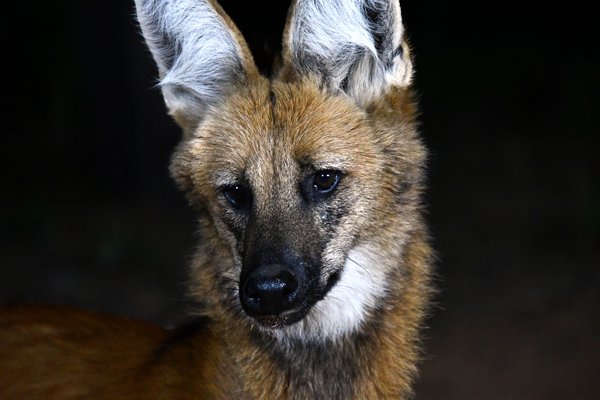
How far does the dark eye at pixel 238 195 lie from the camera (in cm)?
326

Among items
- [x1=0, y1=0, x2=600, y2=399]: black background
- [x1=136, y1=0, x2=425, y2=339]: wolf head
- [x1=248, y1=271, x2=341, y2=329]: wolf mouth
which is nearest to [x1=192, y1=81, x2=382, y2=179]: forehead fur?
[x1=136, y1=0, x2=425, y2=339]: wolf head

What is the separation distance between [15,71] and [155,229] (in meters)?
4.14

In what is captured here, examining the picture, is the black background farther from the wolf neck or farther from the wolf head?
the wolf neck

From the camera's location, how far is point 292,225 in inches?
123

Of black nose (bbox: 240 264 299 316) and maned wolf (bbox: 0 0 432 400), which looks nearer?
black nose (bbox: 240 264 299 316)

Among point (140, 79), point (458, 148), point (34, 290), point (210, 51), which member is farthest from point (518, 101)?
point (210, 51)

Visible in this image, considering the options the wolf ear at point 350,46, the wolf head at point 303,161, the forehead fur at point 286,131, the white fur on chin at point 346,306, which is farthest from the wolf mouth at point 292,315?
the wolf ear at point 350,46

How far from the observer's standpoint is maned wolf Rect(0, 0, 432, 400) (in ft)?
10.5

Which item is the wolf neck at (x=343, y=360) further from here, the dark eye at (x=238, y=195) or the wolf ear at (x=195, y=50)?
the wolf ear at (x=195, y=50)

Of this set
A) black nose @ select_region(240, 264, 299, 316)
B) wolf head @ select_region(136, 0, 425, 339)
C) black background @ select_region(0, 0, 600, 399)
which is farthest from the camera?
black background @ select_region(0, 0, 600, 399)

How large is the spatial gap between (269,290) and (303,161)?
457 millimetres

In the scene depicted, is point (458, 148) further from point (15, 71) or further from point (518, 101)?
point (15, 71)

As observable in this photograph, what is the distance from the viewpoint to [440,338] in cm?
576

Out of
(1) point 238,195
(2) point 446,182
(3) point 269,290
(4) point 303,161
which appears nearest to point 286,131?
(4) point 303,161
